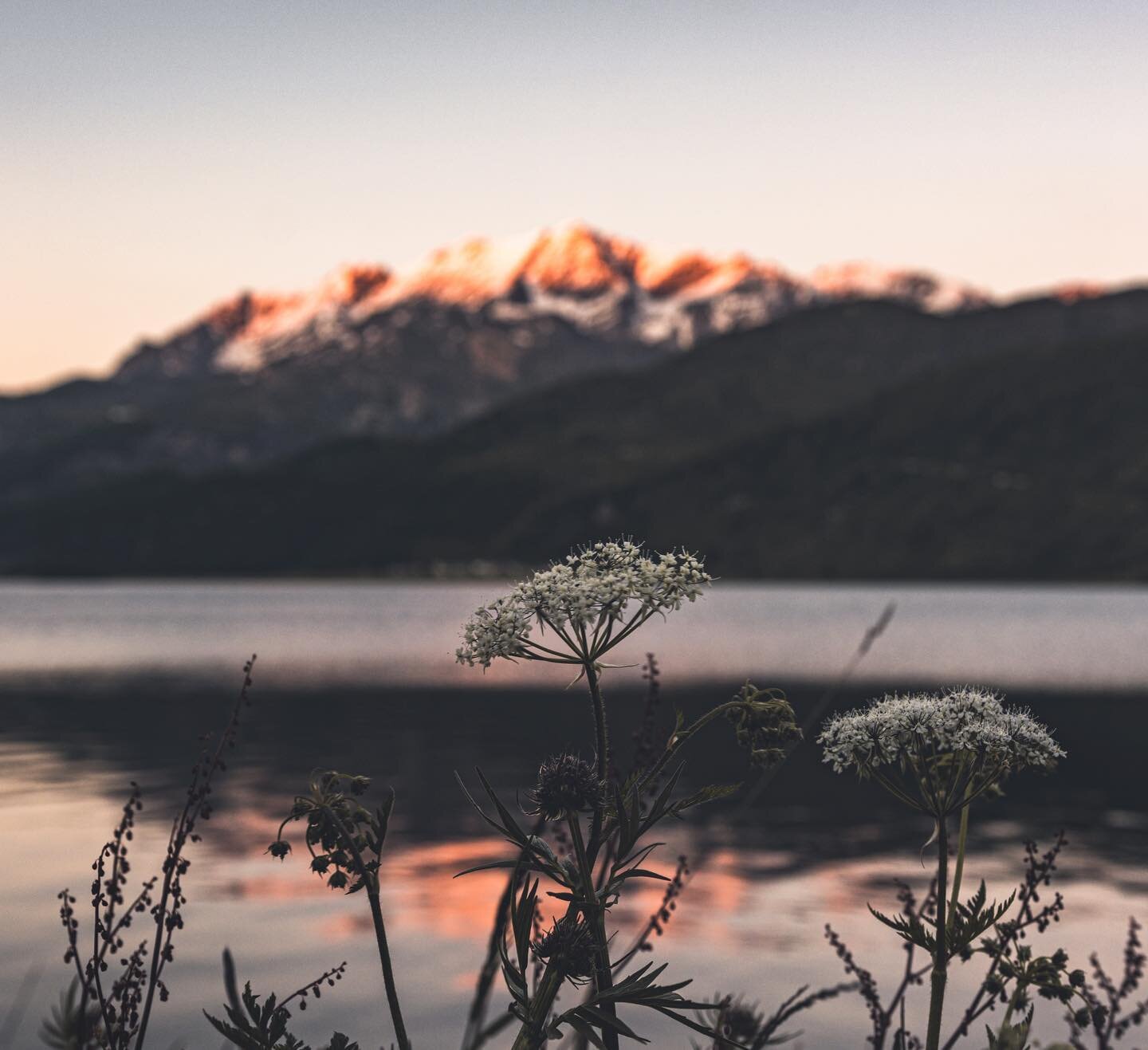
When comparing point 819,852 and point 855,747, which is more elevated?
point 855,747

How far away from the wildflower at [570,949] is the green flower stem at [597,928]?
3 centimetres

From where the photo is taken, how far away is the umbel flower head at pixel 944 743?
6.34 m

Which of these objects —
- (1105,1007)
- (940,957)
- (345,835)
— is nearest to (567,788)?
(345,835)

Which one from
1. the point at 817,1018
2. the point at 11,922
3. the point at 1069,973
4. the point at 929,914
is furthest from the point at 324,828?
the point at 11,922

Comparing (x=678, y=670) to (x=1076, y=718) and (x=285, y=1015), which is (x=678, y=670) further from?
(x=285, y=1015)

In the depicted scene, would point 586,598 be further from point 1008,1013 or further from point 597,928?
point 1008,1013

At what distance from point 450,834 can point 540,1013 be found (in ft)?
147

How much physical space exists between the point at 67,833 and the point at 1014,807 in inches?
1268

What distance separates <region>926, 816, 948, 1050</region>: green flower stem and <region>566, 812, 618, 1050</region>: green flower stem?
4.10ft

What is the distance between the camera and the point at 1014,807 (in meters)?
55.8

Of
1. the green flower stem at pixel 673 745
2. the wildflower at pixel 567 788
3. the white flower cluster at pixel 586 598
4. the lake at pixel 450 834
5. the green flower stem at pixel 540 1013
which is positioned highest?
the white flower cluster at pixel 586 598

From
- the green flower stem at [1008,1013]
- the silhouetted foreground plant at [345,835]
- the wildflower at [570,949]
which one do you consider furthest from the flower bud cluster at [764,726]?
the silhouetted foreground plant at [345,835]

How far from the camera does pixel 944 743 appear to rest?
633cm

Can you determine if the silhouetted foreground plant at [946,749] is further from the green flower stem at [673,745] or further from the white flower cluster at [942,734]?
the green flower stem at [673,745]
